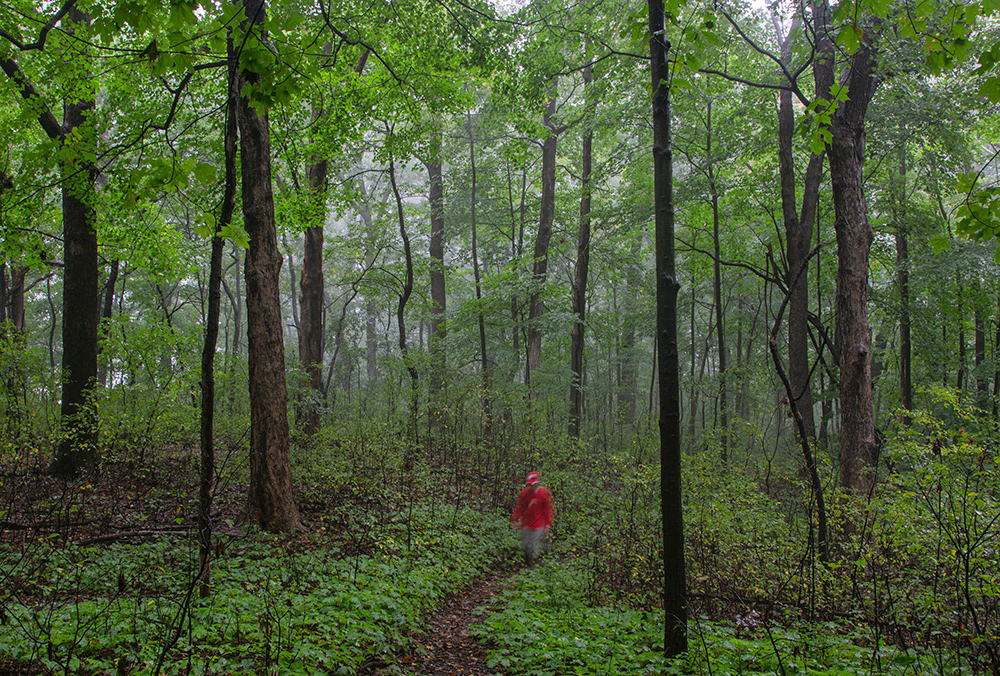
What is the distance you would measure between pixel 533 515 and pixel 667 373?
5.29 metres

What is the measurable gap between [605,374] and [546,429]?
22120 mm

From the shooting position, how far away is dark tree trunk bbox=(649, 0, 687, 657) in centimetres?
397

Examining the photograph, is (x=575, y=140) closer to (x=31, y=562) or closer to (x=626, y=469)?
(x=626, y=469)

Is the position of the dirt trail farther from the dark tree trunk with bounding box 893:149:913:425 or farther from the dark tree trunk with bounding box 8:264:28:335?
the dark tree trunk with bounding box 8:264:28:335

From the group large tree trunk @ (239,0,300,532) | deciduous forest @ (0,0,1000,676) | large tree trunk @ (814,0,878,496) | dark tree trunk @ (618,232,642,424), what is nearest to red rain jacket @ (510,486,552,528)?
deciduous forest @ (0,0,1000,676)

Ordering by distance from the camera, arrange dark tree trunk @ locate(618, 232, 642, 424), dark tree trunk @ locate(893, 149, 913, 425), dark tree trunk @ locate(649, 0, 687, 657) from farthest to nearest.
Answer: dark tree trunk @ locate(618, 232, 642, 424) → dark tree trunk @ locate(893, 149, 913, 425) → dark tree trunk @ locate(649, 0, 687, 657)

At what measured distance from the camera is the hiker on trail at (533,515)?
8.49m

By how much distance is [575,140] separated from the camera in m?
20.8

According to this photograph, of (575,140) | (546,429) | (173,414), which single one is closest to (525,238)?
(575,140)

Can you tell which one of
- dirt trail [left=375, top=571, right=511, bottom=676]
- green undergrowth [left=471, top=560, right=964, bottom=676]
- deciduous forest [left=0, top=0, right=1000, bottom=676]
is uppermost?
deciduous forest [left=0, top=0, right=1000, bottom=676]

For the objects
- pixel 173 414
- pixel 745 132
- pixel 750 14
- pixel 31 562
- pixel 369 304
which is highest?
pixel 750 14

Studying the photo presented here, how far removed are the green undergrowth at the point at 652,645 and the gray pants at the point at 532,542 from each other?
6.64 ft

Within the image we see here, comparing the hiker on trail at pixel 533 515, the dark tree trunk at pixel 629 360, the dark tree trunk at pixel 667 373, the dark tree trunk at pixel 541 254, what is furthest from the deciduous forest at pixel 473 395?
the dark tree trunk at pixel 629 360

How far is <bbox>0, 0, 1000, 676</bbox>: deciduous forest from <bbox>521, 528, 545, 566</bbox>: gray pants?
0.10 m
